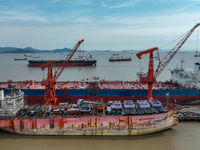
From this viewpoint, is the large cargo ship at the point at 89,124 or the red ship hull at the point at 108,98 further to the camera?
the red ship hull at the point at 108,98

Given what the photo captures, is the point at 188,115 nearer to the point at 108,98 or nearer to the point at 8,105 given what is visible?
the point at 108,98

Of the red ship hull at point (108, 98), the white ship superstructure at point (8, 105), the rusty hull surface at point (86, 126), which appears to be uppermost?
the white ship superstructure at point (8, 105)

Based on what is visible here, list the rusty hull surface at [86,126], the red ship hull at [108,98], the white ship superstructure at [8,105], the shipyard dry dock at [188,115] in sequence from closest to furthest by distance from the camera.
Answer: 1. the rusty hull surface at [86,126]
2. the white ship superstructure at [8,105]
3. the shipyard dry dock at [188,115]
4. the red ship hull at [108,98]

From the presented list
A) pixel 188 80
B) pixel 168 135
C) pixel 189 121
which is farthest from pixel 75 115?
pixel 188 80

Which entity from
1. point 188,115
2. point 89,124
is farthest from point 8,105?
point 188,115

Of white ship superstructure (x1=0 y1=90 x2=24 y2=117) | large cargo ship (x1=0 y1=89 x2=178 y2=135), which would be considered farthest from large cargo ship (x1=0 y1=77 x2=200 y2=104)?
large cargo ship (x1=0 y1=89 x2=178 y2=135)

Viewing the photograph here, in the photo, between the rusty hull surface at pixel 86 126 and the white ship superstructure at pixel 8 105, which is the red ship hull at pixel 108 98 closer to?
the white ship superstructure at pixel 8 105

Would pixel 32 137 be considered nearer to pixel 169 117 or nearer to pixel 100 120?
pixel 100 120

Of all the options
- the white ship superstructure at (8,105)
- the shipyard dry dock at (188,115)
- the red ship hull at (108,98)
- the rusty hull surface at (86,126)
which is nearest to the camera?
the rusty hull surface at (86,126)

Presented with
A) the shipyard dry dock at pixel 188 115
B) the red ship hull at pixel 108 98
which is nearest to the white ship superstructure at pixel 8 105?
the red ship hull at pixel 108 98
